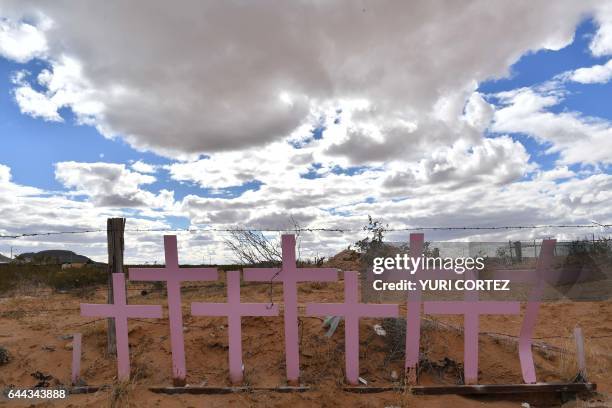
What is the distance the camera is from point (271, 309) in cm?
546

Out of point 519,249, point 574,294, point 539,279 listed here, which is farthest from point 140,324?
point 519,249

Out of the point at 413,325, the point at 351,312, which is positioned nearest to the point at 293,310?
the point at 351,312

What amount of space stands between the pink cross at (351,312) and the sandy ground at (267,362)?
0.75ft

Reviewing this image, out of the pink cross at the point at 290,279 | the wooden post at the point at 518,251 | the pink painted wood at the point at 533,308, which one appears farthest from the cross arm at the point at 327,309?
the wooden post at the point at 518,251

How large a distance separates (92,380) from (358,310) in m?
3.42

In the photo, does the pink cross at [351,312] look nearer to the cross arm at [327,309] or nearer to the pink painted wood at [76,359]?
the cross arm at [327,309]

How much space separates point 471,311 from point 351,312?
Answer: 1.43 metres

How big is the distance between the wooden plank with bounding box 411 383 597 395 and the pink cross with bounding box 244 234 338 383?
138 cm

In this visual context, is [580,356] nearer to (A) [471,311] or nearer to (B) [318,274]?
(A) [471,311]

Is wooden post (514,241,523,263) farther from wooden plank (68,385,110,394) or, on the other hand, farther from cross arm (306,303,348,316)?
wooden plank (68,385,110,394)

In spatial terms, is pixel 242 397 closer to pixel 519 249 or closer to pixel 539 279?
pixel 539 279

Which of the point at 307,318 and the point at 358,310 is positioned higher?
the point at 358,310

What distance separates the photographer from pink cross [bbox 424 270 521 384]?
216 inches

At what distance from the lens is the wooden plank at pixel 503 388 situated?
5.29 metres
